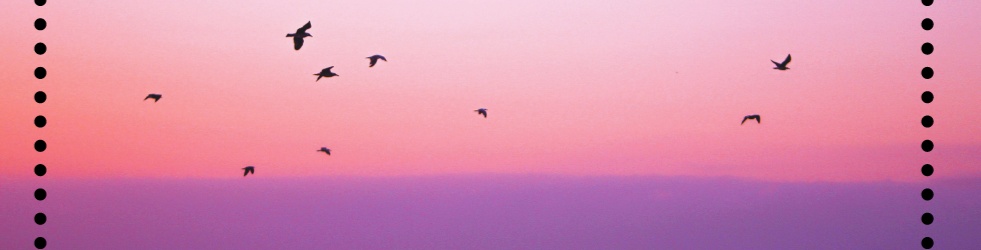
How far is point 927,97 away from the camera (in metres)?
21.1

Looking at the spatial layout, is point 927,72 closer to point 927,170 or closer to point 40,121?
point 927,170

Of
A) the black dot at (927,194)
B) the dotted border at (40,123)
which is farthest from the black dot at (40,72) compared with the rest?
the black dot at (927,194)

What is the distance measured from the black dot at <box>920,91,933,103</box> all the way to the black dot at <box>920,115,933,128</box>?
280 mm

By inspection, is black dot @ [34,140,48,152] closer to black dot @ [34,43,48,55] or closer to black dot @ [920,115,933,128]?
black dot @ [34,43,48,55]

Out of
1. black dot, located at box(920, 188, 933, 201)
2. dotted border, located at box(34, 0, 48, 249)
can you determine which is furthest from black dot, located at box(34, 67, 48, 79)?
black dot, located at box(920, 188, 933, 201)

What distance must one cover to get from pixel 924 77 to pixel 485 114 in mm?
11926

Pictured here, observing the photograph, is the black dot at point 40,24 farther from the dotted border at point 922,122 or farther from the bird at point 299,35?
the bird at point 299,35

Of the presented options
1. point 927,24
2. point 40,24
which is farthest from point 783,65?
point 40,24

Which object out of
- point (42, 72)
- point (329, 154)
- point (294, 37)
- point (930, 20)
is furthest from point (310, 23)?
point (930, 20)

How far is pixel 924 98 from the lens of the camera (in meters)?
21.1

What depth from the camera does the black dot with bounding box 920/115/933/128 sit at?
69.2 ft

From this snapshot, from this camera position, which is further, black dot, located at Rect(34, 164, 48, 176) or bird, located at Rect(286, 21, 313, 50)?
bird, located at Rect(286, 21, 313, 50)

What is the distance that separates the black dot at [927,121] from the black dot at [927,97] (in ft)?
0.92

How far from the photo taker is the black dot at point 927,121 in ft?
69.2
